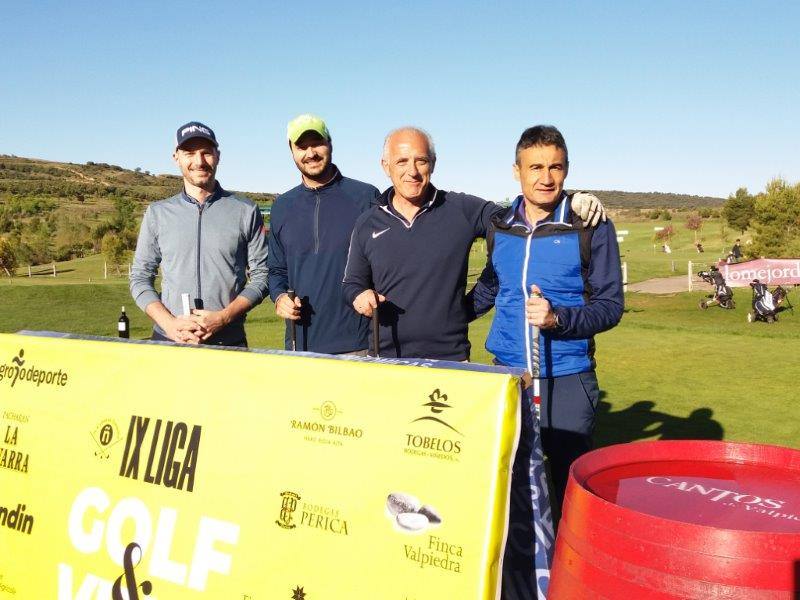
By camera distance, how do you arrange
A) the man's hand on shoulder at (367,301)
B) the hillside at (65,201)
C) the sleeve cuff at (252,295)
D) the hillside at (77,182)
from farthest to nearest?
the hillside at (77,182) < the hillside at (65,201) < the sleeve cuff at (252,295) < the man's hand on shoulder at (367,301)

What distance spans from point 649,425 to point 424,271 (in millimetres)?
4176

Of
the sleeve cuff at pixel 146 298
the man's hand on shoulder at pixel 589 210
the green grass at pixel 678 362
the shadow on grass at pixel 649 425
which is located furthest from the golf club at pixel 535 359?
the green grass at pixel 678 362

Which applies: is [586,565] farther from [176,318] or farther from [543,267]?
[176,318]

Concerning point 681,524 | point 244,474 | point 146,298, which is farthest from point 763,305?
point 681,524

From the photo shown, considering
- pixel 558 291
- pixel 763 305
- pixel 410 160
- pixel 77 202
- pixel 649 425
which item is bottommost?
pixel 649 425

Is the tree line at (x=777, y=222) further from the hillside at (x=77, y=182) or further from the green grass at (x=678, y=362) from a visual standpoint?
the hillside at (x=77, y=182)

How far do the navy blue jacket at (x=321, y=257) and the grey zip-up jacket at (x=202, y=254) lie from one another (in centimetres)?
17

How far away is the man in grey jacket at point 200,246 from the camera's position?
175 inches

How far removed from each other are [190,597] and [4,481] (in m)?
1.26

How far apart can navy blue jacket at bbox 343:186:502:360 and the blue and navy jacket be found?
54 cm

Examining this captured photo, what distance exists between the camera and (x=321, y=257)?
445cm

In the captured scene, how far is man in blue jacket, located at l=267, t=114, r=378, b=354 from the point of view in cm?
445

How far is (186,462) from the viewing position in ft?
9.86

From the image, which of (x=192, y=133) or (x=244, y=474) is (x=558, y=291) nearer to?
(x=244, y=474)
